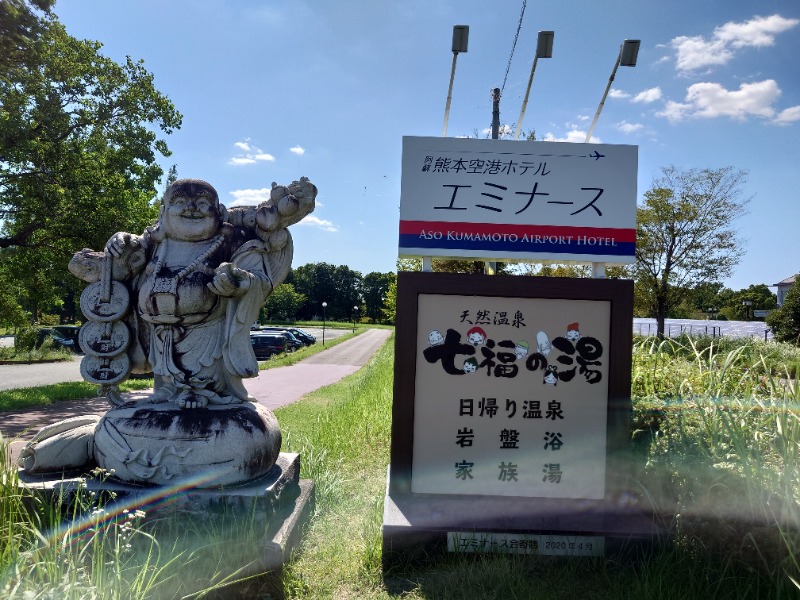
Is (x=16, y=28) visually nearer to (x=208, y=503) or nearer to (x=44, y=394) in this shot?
(x=44, y=394)

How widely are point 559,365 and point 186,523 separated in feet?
9.14

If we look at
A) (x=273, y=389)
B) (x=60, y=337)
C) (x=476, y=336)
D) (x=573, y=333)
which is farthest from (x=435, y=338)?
(x=60, y=337)

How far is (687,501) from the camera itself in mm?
3074

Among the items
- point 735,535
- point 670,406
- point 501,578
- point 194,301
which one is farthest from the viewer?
point 670,406

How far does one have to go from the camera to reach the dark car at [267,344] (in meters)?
23.2

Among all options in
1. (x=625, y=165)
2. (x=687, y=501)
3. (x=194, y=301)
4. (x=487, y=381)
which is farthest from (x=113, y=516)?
(x=625, y=165)

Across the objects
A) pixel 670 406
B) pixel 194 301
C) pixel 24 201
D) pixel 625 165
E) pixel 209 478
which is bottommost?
pixel 209 478

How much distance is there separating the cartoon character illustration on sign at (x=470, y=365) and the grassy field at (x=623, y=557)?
1.29 m

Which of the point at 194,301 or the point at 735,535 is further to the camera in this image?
the point at 194,301

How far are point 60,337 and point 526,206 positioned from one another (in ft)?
91.2

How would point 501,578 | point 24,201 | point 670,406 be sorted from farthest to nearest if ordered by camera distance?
point 24,201, point 670,406, point 501,578

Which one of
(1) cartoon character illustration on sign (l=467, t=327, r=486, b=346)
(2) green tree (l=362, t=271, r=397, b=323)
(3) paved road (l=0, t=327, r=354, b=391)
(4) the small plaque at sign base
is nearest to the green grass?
(3) paved road (l=0, t=327, r=354, b=391)

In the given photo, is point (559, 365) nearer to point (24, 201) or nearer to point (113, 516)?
point (113, 516)


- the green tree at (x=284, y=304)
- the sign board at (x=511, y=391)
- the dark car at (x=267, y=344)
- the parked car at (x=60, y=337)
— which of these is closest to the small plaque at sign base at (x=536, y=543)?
the sign board at (x=511, y=391)
